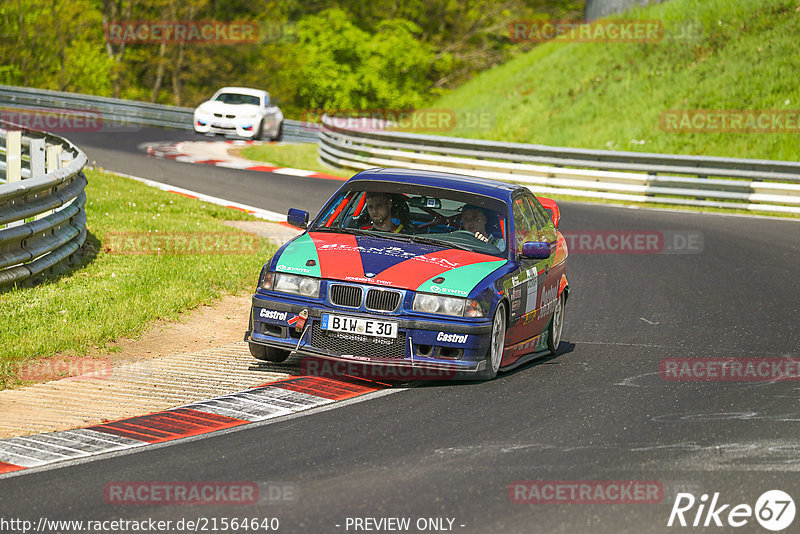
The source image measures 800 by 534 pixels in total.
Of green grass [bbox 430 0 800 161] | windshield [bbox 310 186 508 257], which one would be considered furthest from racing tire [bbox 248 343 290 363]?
green grass [bbox 430 0 800 161]

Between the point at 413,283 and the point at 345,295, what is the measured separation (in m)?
0.49

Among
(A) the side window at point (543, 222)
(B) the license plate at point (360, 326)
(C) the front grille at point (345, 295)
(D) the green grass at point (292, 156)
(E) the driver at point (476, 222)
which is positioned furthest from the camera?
(D) the green grass at point (292, 156)

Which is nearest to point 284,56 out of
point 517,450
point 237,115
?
point 237,115

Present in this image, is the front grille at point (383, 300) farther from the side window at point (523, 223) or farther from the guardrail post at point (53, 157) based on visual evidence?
the guardrail post at point (53, 157)

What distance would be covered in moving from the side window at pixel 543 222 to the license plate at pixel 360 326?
90.8 inches

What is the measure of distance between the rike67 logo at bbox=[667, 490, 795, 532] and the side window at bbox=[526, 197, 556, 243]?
171 inches

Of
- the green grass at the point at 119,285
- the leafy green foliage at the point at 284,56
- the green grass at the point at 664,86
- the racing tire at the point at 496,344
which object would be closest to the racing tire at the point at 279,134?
the green grass at the point at 664,86

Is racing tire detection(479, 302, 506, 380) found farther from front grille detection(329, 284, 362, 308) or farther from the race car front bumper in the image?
front grille detection(329, 284, 362, 308)

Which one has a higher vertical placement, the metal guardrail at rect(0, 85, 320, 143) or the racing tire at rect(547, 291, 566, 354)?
the racing tire at rect(547, 291, 566, 354)

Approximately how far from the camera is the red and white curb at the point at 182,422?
6.07 metres

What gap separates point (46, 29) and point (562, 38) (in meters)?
23.4

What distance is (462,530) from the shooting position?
493cm

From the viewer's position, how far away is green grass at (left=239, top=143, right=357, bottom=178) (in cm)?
2683

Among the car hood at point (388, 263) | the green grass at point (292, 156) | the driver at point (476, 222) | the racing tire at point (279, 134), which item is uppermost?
the driver at point (476, 222)
